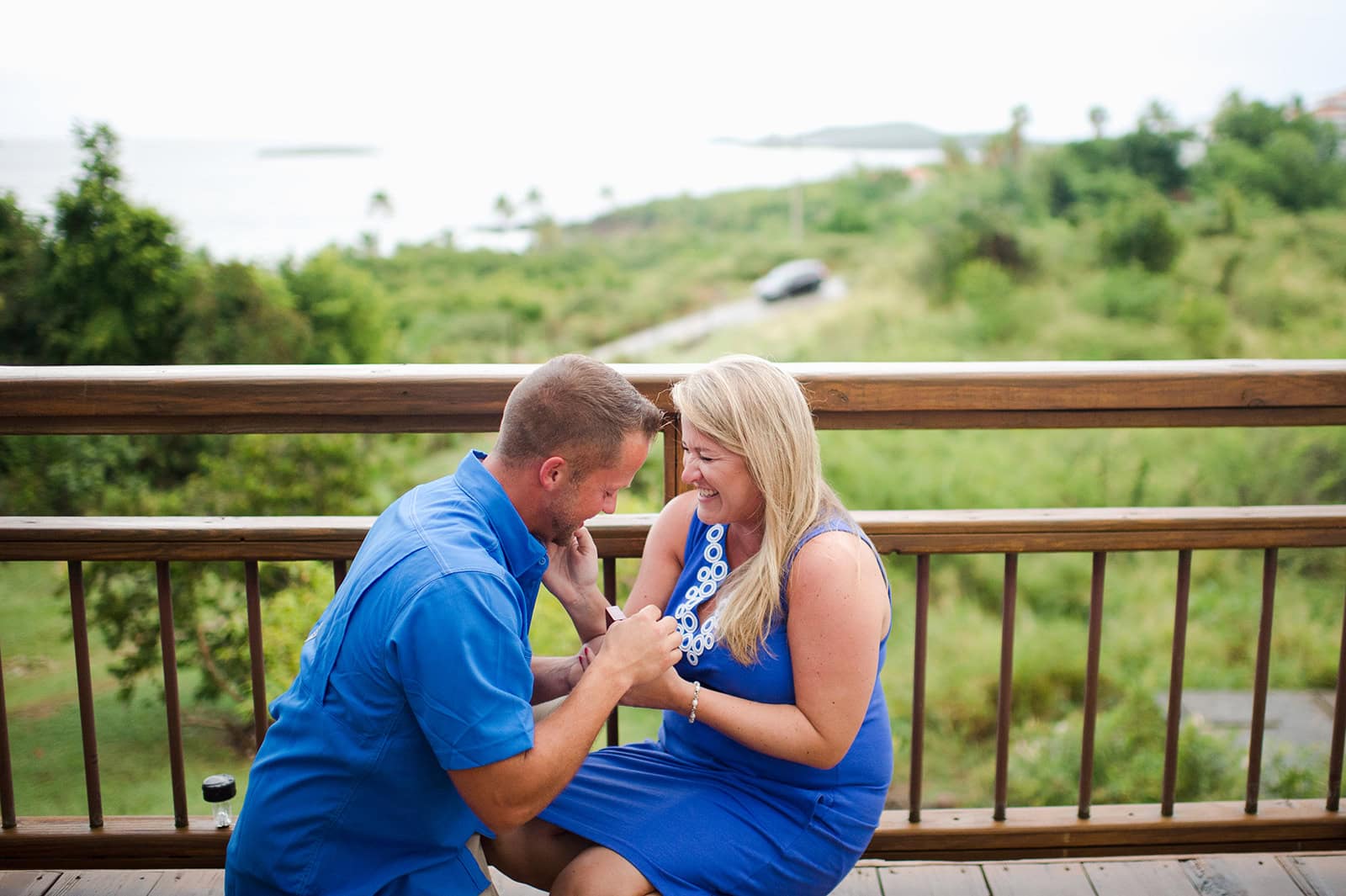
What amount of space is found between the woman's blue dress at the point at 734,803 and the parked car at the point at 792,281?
26.4 meters

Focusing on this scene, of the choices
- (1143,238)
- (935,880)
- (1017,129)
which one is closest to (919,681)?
(935,880)

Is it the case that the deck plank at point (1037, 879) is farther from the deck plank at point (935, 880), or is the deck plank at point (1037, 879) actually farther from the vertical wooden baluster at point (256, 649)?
the vertical wooden baluster at point (256, 649)

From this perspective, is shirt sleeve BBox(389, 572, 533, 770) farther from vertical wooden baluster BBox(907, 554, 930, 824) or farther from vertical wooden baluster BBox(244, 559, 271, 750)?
vertical wooden baluster BBox(907, 554, 930, 824)

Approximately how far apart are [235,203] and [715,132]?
17127 mm

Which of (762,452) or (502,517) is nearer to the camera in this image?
(502,517)

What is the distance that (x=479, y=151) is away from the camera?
3170cm

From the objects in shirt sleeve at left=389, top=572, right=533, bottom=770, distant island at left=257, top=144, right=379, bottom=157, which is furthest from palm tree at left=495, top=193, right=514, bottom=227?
shirt sleeve at left=389, top=572, right=533, bottom=770

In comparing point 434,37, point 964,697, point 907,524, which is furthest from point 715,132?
point 907,524

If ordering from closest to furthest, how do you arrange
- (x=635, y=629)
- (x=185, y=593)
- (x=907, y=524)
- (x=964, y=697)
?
1. (x=635, y=629)
2. (x=907, y=524)
3. (x=185, y=593)
4. (x=964, y=697)

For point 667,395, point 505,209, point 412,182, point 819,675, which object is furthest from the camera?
point 505,209

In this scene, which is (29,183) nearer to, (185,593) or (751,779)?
(185,593)

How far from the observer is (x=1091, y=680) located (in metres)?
1.96

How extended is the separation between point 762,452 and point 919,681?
63 centimetres

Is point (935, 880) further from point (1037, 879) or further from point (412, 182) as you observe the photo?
point (412, 182)
